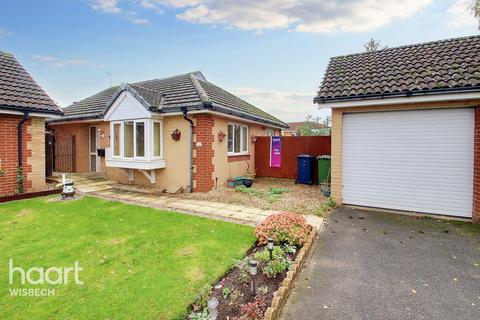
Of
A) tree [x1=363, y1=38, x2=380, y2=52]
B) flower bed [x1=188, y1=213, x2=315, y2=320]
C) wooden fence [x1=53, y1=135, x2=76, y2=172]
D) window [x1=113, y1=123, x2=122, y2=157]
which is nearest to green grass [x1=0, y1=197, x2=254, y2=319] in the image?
flower bed [x1=188, y1=213, x2=315, y2=320]

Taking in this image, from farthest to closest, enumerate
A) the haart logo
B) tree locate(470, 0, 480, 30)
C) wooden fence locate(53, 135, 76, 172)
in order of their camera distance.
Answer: tree locate(470, 0, 480, 30)
wooden fence locate(53, 135, 76, 172)
the haart logo

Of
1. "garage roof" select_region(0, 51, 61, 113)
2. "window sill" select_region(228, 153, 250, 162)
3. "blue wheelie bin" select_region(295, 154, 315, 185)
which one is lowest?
"blue wheelie bin" select_region(295, 154, 315, 185)

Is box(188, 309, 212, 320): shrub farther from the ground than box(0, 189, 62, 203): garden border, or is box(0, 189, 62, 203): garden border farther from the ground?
box(0, 189, 62, 203): garden border

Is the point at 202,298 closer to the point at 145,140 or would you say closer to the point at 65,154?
the point at 145,140

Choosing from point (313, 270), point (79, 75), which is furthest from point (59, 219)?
point (79, 75)

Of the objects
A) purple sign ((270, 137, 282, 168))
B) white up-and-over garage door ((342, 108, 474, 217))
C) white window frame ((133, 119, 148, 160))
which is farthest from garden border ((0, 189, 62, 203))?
white up-and-over garage door ((342, 108, 474, 217))

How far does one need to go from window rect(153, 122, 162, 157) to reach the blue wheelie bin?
260 inches

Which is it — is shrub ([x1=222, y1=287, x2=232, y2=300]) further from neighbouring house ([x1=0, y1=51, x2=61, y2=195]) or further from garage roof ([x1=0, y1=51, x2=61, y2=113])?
garage roof ([x1=0, y1=51, x2=61, y2=113])

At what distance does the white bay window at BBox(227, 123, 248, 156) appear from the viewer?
12.2 metres

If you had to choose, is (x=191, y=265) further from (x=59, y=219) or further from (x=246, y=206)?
(x=59, y=219)

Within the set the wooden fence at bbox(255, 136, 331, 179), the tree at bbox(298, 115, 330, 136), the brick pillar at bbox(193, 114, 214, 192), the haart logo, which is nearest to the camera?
the haart logo

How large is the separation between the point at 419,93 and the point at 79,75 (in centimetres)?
2154

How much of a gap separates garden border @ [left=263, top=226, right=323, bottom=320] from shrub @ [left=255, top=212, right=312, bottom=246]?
0.73 feet

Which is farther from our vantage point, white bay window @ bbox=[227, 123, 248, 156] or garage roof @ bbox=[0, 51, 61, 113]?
white bay window @ bbox=[227, 123, 248, 156]
